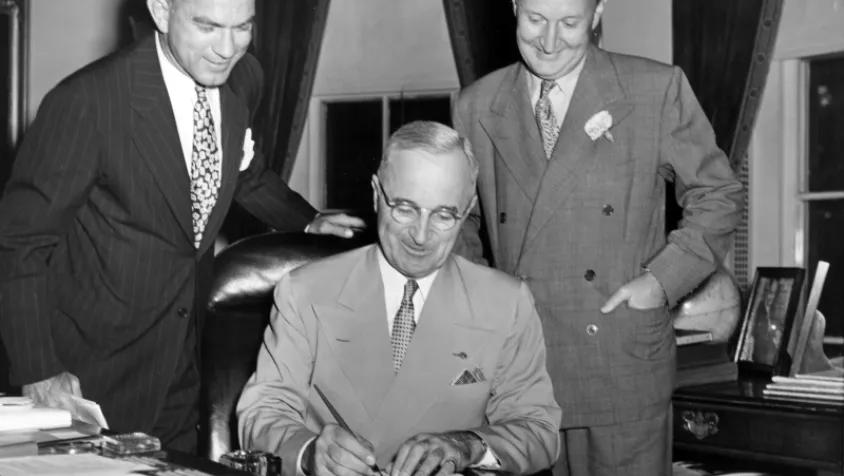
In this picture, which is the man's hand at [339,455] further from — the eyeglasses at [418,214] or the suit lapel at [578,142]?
the suit lapel at [578,142]

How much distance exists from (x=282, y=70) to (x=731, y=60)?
2466 mm

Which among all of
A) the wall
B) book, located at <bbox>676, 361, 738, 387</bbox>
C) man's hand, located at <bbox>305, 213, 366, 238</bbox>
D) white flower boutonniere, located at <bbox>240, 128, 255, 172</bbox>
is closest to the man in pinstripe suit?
white flower boutonniere, located at <bbox>240, 128, 255, 172</bbox>

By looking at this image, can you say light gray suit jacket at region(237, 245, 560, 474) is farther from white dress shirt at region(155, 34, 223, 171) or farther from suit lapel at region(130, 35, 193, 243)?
white dress shirt at region(155, 34, 223, 171)

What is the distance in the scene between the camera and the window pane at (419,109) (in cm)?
564

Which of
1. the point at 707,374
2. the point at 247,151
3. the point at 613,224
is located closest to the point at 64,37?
the point at 247,151

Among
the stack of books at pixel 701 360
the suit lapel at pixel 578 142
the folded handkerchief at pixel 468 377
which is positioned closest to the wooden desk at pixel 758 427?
the stack of books at pixel 701 360

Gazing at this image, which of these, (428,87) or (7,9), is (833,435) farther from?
(7,9)

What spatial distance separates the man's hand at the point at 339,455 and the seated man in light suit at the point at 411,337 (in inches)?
8.8

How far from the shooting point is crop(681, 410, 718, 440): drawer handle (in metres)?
2.93

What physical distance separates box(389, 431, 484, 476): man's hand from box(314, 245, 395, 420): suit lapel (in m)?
0.31

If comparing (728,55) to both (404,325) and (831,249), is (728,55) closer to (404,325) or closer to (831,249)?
(831,249)

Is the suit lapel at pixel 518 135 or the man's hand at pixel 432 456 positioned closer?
the man's hand at pixel 432 456

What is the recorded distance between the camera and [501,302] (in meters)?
2.26

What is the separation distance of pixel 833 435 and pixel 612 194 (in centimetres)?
83
